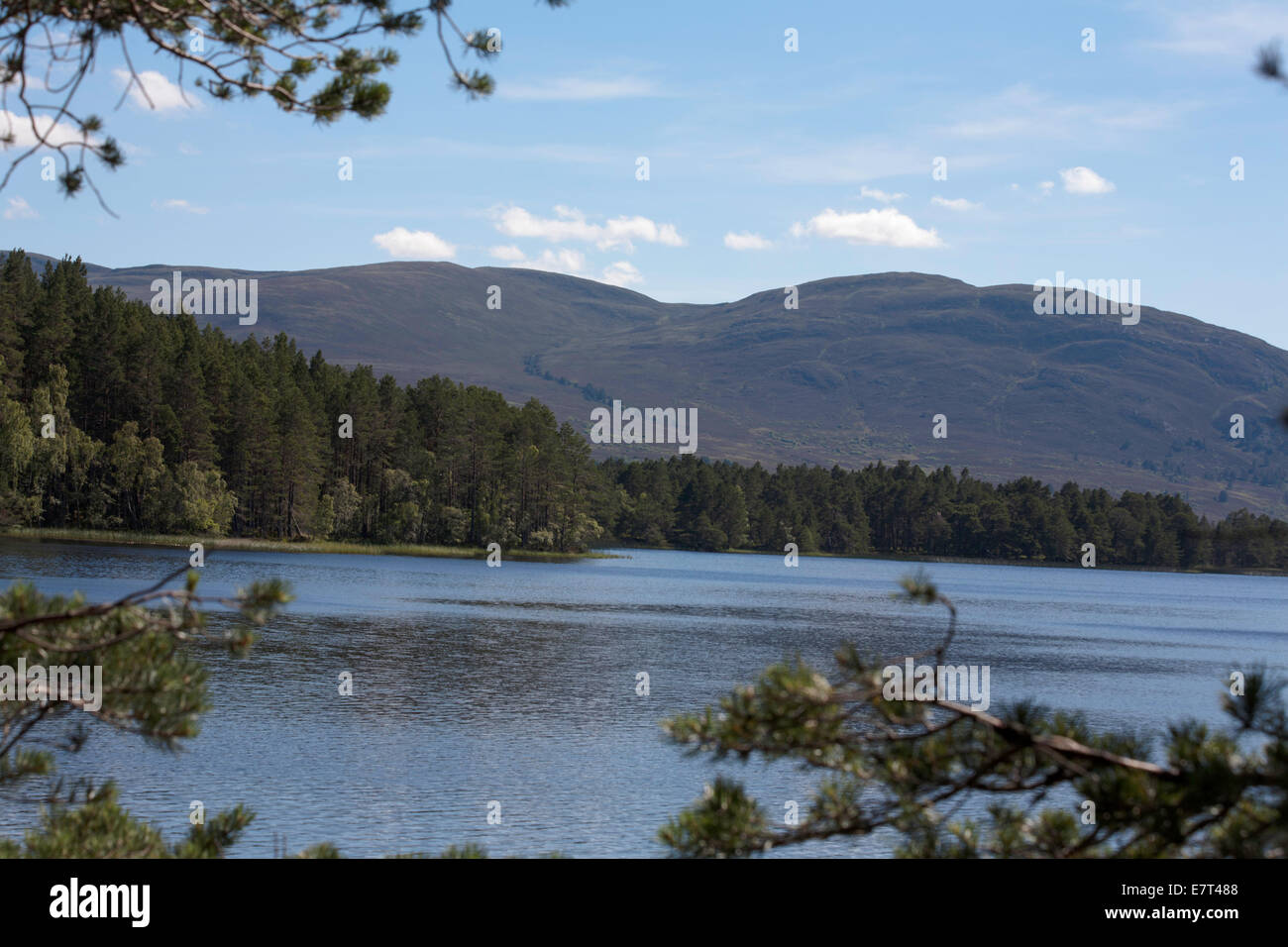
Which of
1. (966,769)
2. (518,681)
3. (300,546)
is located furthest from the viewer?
(300,546)

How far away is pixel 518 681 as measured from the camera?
40.5m

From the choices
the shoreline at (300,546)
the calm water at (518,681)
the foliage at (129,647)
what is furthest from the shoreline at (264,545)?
the foliage at (129,647)

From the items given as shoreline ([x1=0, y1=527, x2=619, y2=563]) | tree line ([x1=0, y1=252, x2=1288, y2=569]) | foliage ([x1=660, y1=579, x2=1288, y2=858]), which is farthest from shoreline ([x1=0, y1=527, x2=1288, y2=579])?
foliage ([x1=660, y1=579, x2=1288, y2=858])

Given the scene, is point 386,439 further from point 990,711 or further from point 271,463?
point 990,711

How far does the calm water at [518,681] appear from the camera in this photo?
2309 centimetres

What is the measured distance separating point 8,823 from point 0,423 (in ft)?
224

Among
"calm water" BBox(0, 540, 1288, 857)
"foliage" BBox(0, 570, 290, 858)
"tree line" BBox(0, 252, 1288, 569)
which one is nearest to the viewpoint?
"foliage" BBox(0, 570, 290, 858)

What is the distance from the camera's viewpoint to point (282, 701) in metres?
33.5

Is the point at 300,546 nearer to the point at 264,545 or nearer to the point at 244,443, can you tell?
the point at 264,545

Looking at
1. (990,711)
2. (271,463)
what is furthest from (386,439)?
(990,711)

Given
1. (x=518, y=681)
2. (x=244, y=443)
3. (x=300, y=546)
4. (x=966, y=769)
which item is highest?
(x=244, y=443)

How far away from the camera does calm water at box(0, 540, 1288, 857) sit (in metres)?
23.1

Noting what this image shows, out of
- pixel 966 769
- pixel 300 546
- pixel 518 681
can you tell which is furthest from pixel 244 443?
pixel 966 769

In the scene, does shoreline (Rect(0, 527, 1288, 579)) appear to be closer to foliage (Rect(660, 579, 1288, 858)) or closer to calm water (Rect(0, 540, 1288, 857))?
calm water (Rect(0, 540, 1288, 857))
